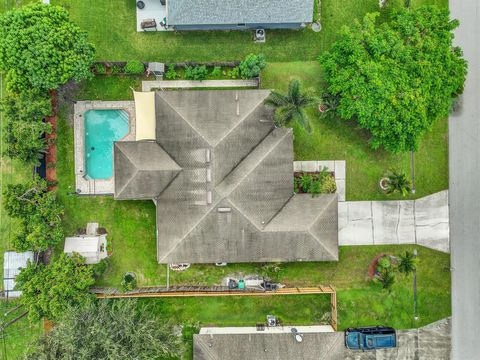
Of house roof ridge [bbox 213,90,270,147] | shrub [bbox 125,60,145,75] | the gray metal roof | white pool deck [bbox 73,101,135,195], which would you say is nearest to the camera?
house roof ridge [bbox 213,90,270,147]

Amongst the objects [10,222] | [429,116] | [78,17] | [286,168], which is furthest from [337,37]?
[10,222]

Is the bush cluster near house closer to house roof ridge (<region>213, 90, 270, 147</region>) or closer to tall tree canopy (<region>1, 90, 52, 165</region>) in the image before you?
house roof ridge (<region>213, 90, 270, 147</region>)

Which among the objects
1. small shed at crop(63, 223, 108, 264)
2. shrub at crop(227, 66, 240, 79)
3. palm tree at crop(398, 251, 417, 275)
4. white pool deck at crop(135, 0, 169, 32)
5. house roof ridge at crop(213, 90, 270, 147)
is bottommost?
palm tree at crop(398, 251, 417, 275)

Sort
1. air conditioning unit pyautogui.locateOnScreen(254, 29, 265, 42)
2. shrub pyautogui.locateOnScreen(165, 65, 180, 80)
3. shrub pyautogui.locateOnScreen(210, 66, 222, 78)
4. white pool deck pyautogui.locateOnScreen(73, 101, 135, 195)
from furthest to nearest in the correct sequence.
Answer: white pool deck pyautogui.locateOnScreen(73, 101, 135, 195)
air conditioning unit pyautogui.locateOnScreen(254, 29, 265, 42)
shrub pyautogui.locateOnScreen(165, 65, 180, 80)
shrub pyautogui.locateOnScreen(210, 66, 222, 78)

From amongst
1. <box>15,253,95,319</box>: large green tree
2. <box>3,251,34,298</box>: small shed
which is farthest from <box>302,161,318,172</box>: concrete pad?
<box>3,251,34,298</box>: small shed

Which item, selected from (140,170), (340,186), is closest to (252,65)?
(140,170)

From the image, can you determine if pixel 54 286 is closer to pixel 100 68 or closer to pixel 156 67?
pixel 100 68
